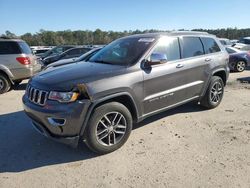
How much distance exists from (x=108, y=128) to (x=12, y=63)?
6.20m

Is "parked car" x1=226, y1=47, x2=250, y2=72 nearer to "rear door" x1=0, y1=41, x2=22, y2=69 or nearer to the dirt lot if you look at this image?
the dirt lot

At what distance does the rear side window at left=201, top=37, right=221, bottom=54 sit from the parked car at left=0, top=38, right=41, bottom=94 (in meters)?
5.96

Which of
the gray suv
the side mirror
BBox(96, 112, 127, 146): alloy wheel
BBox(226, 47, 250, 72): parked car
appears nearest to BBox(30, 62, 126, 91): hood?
the gray suv

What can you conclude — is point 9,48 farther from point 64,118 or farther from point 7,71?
point 64,118

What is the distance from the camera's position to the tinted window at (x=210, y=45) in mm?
5986

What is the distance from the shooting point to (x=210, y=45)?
20.2ft

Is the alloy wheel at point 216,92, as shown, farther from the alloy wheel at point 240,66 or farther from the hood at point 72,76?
the alloy wheel at point 240,66

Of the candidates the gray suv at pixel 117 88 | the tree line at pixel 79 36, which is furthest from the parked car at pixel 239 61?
the tree line at pixel 79 36

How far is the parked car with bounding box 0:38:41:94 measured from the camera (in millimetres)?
8930

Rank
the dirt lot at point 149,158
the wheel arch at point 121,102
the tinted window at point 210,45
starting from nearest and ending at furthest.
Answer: the dirt lot at point 149,158 → the wheel arch at point 121,102 → the tinted window at point 210,45

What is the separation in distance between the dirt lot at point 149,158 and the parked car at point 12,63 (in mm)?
3708

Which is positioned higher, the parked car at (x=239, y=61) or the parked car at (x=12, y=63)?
the parked car at (x=12, y=63)

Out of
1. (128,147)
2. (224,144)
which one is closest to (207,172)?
(224,144)

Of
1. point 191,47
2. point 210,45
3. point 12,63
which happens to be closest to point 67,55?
point 12,63
